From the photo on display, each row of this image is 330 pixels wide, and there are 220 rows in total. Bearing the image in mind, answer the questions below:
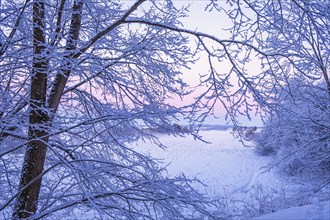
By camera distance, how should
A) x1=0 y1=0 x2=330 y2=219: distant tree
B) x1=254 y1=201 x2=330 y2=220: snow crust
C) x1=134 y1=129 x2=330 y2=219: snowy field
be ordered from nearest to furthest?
x1=254 y1=201 x2=330 y2=220: snow crust < x1=0 y1=0 x2=330 y2=219: distant tree < x1=134 y1=129 x2=330 y2=219: snowy field

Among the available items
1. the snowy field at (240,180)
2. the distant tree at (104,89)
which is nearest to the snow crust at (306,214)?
the distant tree at (104,89)

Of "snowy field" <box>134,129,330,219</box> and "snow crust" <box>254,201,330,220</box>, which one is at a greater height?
"snowy field" <box>134,129,330,219</box>

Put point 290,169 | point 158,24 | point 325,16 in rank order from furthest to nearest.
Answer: point 290,169 < point 158,24 < point 325,16

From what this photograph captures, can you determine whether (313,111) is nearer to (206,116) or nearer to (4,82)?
(206,116)

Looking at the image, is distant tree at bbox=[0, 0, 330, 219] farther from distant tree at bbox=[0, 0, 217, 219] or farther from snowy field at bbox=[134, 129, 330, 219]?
snowy field at bbox=[134, 129, 330, 219]

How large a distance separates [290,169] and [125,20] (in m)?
15.7

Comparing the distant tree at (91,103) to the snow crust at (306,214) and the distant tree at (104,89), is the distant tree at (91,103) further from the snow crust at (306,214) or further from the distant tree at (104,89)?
the snow crust at (306,214)

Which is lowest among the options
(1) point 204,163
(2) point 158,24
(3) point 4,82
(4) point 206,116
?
(4) point 206,116

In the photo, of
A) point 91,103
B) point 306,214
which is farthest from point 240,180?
point 306,214

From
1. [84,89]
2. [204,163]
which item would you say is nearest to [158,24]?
[84,89]

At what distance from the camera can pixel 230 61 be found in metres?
4.07

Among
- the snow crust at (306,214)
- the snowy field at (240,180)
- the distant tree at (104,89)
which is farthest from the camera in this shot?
the snowy field at (240,180)

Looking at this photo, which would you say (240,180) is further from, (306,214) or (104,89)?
(306,214)

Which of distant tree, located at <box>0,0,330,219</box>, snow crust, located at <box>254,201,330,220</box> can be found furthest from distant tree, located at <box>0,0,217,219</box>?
snow crust, located at <box>254,201,330,220</box>
